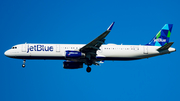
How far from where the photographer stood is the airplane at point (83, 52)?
170 ft

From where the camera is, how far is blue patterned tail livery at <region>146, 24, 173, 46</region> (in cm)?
5760

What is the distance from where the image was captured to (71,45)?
54.1 m

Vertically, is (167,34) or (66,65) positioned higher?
(167,34)

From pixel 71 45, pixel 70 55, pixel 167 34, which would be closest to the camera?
pixel 70 55

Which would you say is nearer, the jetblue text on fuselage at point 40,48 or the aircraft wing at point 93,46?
the aircraft wing at point 93,46

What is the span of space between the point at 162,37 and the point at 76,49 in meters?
16.5

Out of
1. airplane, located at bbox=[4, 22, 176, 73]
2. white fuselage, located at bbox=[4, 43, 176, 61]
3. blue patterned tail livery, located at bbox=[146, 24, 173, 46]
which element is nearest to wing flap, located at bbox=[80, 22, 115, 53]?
airplane, located at bbox=[4, 22, 176, 73]

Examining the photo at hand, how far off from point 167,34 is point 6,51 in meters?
28.6

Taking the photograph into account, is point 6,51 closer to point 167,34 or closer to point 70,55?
point 70,55

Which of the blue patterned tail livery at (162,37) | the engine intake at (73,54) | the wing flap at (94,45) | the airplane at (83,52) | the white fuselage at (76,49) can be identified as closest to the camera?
the wing flap at (94,45)

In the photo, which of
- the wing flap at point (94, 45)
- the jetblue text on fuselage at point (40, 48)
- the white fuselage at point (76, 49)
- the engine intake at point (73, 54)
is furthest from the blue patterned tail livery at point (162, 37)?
the jetblue text on fuselage at point (40, 48)

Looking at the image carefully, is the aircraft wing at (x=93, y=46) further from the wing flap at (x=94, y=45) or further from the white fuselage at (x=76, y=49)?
the white fuselage at (x=76, y=49)

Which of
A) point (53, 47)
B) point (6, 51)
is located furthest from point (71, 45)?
point (6, 51)

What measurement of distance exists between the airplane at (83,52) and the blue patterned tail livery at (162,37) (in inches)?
60.4
